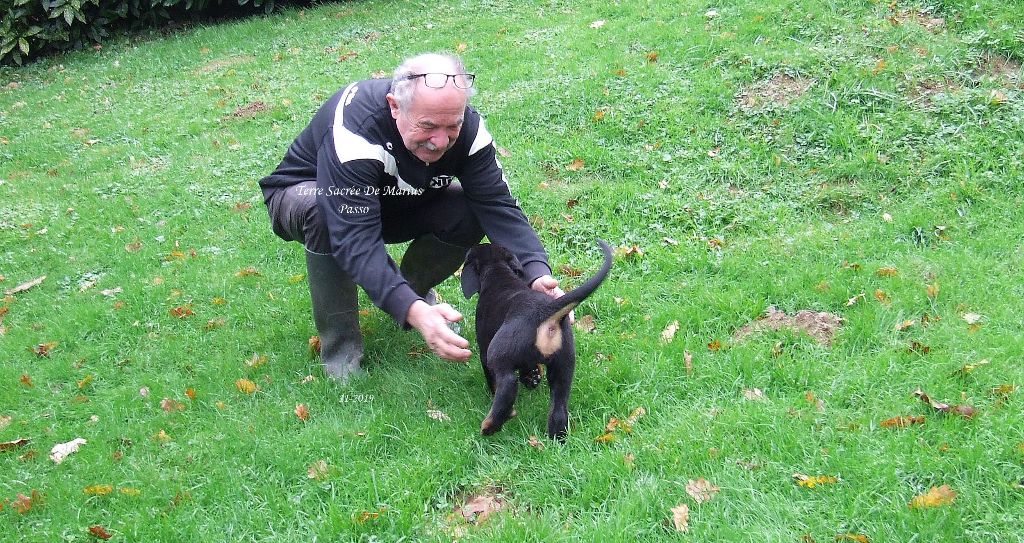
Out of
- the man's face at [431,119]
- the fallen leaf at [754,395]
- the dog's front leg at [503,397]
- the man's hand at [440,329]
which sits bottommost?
the fallen leaf at [754,395]

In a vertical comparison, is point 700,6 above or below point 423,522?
above

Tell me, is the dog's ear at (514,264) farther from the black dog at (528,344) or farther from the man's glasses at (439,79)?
the man's glasses at (439,79)

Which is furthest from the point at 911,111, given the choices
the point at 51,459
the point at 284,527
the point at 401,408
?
the point at 51,459

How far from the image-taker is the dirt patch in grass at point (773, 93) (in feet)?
21.7

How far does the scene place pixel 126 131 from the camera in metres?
8.95

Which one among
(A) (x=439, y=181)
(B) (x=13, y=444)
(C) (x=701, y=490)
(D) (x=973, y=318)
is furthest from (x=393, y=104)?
(D) (x=973, y=318)

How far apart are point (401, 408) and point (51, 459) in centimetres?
170

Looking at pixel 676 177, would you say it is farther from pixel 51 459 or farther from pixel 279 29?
pixel 279 29

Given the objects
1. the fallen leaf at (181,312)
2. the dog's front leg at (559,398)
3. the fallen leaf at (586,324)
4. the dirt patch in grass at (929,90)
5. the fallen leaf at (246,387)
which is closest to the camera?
the dog's front leg at (559,398)

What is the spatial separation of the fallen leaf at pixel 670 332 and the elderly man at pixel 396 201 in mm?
740

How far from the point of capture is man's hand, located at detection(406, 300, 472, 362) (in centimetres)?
330

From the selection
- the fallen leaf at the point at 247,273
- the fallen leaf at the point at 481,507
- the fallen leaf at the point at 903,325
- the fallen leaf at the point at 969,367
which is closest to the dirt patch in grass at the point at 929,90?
the fallen leaf at the point at 903,325

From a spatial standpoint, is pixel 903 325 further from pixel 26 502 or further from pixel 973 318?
pixel 26 502

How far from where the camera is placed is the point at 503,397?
333 centimetres
